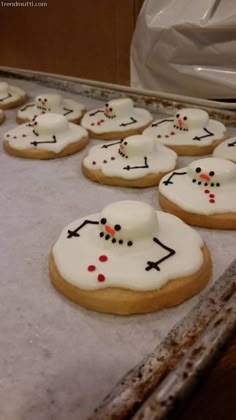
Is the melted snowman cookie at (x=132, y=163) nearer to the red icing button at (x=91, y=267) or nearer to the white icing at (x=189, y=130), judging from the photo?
the white icing at (x=189, y=130)

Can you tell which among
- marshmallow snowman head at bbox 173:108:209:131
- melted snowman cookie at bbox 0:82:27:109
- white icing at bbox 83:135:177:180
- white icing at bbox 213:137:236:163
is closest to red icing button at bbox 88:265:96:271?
white icing at bbox 83:135:177:180

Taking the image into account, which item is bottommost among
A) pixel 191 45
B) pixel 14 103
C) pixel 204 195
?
pixel 14 103

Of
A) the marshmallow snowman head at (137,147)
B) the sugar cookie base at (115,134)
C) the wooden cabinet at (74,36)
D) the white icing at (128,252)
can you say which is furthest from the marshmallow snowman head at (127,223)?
the wooden cabinet at (74,36)

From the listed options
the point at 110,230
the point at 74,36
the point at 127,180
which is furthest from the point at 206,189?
the point at 74,36

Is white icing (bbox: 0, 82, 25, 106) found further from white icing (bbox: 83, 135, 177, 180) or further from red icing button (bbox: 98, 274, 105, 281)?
red icing button (bbox: 98, 274, 105, 281)

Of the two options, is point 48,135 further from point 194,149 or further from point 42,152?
point 194,149

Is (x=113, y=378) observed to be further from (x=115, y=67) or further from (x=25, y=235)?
(x=115, y=67)
